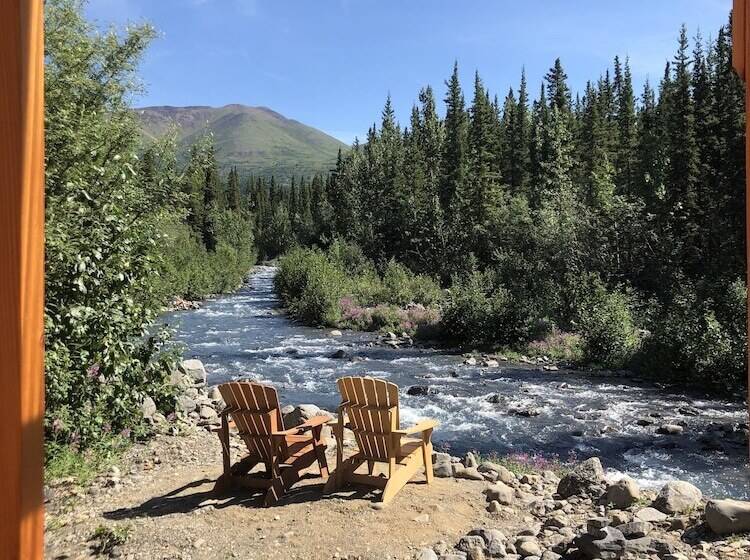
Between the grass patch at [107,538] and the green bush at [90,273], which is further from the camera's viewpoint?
the green bush at [90,273]

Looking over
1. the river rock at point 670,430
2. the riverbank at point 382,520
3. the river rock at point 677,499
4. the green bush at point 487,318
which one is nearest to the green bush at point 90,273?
the riverbank at point 382,520

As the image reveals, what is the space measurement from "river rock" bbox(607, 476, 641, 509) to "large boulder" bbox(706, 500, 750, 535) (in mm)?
1134

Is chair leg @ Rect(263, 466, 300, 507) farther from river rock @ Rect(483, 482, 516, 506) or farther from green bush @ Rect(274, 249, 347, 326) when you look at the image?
green bush @ Rect(274, 249, 347, 326)

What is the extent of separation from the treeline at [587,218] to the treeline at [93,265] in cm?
566

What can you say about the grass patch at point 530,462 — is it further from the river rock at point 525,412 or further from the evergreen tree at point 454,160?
the evergreen tree at point 454,160

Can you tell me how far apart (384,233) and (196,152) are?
3123 centimetres

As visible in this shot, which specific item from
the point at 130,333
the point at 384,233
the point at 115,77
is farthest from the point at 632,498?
the point at 384,233

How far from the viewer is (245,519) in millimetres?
4992

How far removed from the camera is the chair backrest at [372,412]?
5.43m

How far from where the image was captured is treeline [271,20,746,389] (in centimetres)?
1576

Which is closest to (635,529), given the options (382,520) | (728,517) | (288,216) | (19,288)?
(728,517)

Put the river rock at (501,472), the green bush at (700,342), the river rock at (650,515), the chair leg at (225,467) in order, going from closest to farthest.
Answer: the river rock at (650,515) < the chair leg at (225,467) < the river rock at (501,472) < the green bush at (700,342)

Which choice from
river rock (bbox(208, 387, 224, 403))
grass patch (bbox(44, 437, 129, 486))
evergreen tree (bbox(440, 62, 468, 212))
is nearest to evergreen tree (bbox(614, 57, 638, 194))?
evergreen tree (bbox(440, 62, 468, 212))

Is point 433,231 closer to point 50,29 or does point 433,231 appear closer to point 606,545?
point 50,29
